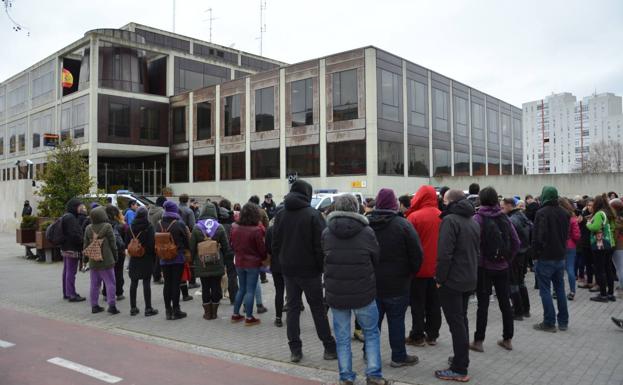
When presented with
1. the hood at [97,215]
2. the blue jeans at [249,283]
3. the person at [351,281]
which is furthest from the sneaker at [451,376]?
the hood at [97,215]

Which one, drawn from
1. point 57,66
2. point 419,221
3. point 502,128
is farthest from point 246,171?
point 419,221

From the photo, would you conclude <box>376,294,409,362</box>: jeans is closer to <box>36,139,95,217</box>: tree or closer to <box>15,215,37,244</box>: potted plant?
<box>36,139,95,217</box>: tree

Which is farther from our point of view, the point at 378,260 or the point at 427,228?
the point at 427,228

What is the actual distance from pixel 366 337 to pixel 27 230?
1532 centimetres

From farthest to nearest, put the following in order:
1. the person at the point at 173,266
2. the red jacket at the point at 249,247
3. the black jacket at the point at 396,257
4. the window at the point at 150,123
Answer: the window at the point at 150,123 < the person at the point at 173,266 < the red jacket at the point at 249,247 < the black jacket at the point at 396,257

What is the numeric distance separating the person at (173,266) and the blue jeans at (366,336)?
12.8ft

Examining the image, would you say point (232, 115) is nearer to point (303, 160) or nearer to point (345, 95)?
point (303, 160)

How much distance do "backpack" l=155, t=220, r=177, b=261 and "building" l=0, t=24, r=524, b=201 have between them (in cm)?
2255

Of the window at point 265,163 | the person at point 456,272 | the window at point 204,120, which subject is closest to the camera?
the person at point 456,272

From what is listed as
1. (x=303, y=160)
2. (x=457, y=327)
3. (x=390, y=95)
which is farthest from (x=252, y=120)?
(x=457, y=327)

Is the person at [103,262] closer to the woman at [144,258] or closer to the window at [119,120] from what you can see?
the woman at [144,258]

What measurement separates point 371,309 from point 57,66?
4483 centimetres

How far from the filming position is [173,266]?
7898 millimetres

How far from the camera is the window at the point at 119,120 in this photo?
122ft
